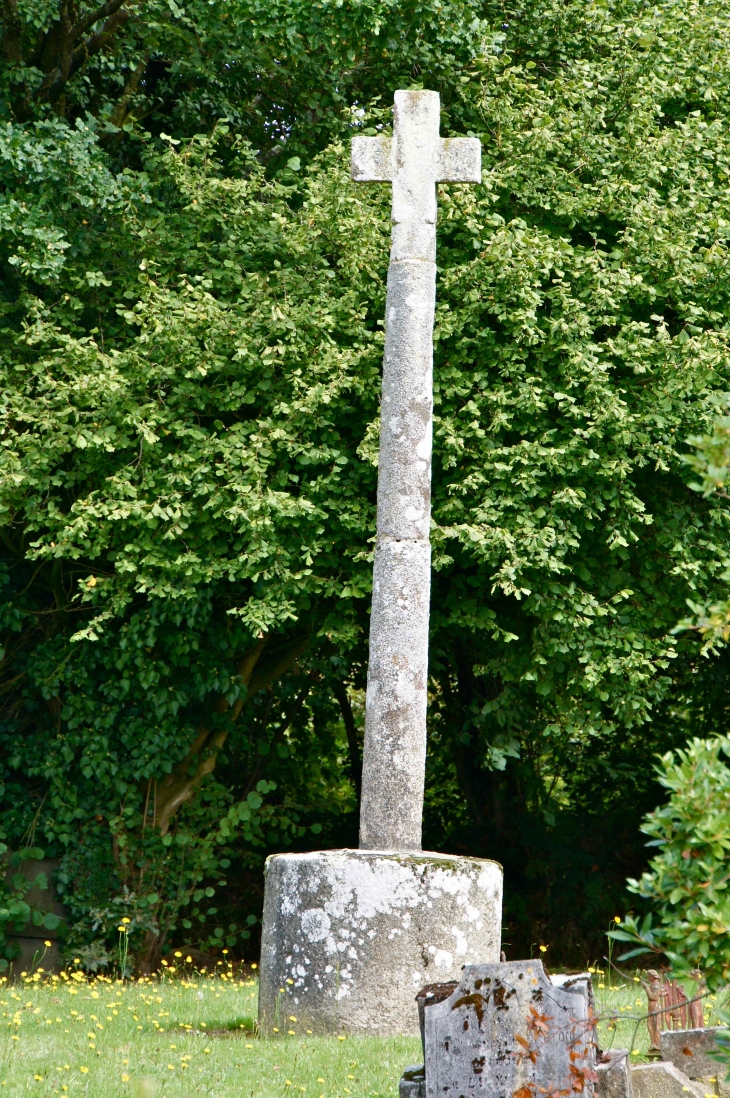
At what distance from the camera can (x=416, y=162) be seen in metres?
6.11

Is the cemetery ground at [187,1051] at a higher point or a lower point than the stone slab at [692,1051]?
lower

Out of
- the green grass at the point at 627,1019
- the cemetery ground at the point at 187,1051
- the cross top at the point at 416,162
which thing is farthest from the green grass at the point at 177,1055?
the cross top at the point at 416,162

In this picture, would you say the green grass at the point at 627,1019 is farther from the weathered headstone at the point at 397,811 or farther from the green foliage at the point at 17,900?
the green foliage at the point at 17,900

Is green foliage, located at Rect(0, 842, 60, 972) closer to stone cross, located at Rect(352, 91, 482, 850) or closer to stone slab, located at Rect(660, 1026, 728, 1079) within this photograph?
stone cross, located at Rect(352, 91, 482, 850)

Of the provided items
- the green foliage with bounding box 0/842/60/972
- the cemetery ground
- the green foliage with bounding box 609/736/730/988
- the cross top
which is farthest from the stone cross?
the green foliage with bounding box 0/842/60/972

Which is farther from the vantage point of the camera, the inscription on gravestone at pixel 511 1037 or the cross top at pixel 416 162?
the cross top at pixel 416 162

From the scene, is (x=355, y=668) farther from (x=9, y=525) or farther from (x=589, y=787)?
(x=9, y=525)

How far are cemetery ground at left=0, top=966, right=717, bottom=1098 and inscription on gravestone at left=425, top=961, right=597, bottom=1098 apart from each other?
177 millimetres

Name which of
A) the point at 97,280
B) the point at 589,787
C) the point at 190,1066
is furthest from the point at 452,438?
the point at 589,787

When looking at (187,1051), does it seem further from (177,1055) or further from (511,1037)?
(511,1037)

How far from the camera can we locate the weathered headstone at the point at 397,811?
16.7ft

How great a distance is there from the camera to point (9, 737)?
30.2 ft

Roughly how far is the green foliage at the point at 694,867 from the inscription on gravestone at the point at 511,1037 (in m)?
1.11

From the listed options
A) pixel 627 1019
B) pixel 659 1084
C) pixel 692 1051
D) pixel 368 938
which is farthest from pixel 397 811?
pixel 659 1084
